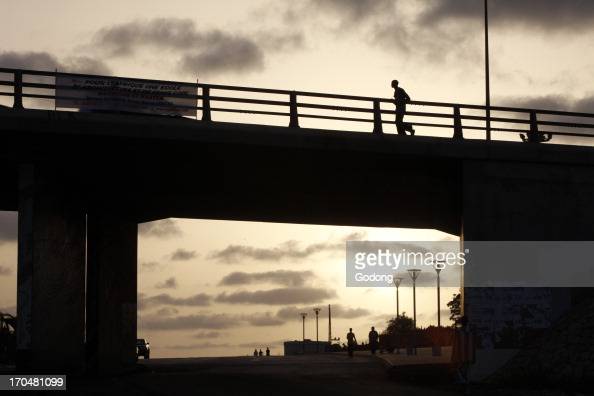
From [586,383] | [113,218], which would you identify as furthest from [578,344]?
[113,218]

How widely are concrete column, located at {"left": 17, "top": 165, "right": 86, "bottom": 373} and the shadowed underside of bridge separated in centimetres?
4

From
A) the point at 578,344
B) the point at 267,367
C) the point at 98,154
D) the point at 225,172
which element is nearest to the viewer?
the point at 578,344

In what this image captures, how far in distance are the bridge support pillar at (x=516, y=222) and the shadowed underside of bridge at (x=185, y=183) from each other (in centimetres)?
4

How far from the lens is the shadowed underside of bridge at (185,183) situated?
30.6m

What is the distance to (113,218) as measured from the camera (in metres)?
37.9

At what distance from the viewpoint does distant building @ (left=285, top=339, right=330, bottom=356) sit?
87688 millimetres

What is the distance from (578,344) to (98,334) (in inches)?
643

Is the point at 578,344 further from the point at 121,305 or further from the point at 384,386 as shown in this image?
the point at 121,305

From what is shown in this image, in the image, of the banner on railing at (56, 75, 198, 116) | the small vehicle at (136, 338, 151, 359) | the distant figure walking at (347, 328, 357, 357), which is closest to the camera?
the banner on railing at (56, 75, 198, 116)

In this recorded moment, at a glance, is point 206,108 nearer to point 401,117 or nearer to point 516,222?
point 401,117

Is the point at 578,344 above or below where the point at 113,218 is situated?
below

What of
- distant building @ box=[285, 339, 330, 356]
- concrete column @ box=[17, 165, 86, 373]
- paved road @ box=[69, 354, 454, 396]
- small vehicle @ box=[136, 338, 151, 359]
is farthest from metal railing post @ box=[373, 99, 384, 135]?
distant building @ box=[285, 339, 330, 356]

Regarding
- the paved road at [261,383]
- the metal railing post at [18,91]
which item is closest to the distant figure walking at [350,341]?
the paved road at [261,383]

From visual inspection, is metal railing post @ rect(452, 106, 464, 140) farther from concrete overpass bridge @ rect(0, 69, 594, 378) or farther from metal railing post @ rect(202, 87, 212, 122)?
metal railing post @ rect(202, 87, 212, 122)
